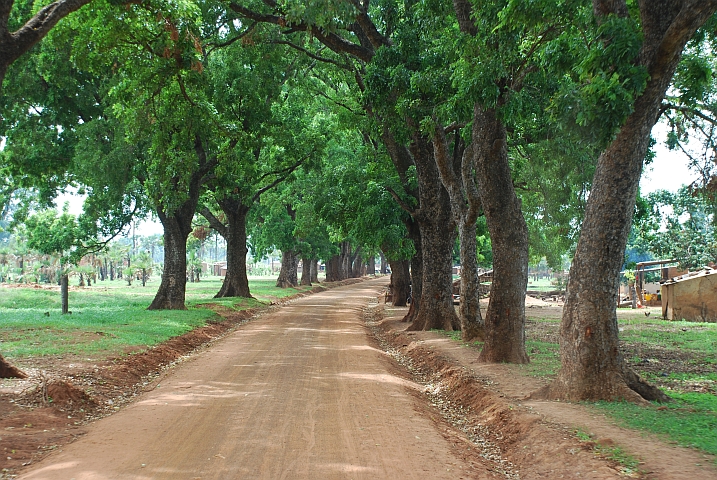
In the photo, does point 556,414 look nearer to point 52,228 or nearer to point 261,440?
point 261,440

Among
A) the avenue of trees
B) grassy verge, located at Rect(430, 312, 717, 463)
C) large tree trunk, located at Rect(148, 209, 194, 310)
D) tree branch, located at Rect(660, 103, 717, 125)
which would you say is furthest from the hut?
large tree trunk, located at Rect(148, 209, 194, 310)

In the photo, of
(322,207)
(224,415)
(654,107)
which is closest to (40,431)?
(224,415)

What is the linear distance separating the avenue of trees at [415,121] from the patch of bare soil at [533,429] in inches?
31.6

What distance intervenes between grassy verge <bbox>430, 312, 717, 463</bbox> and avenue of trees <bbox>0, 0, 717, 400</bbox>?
60 centimetres

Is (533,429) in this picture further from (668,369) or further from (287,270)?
(287,270)

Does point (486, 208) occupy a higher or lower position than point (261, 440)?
higher

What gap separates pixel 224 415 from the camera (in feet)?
26.3

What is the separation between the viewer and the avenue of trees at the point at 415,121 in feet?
26.6

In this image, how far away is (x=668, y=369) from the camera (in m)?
11.7

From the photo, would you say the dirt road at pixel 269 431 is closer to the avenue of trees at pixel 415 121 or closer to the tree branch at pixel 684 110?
the avenue of trees at pixel 415 121

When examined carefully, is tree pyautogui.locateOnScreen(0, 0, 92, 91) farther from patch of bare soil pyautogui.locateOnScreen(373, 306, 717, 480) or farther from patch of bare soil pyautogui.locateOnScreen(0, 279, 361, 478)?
patch of bare soil pyautogui.locateOnScreen(373, 306, 717, 480)

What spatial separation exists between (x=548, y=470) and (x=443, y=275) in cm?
1223

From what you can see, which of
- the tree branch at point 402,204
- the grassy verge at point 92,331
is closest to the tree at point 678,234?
the tree branch at point 402,204

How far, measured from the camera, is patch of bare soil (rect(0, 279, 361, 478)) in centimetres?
683
